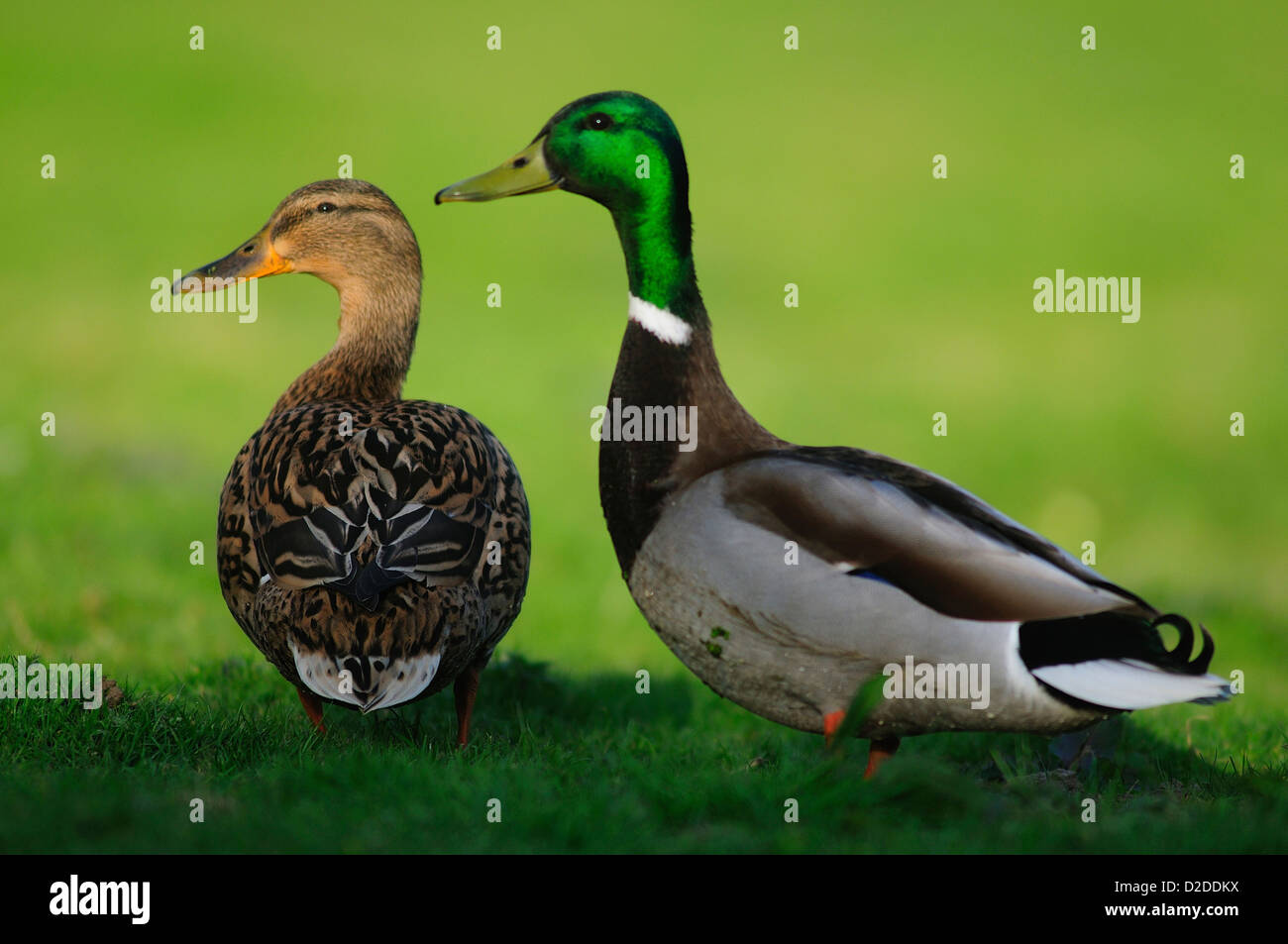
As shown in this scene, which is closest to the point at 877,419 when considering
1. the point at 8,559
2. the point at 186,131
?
the point at 8,559

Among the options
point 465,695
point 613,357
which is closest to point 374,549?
point 465,695

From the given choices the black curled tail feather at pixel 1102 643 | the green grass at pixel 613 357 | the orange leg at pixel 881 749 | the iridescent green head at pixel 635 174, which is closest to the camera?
the green grass at pixel 613 357

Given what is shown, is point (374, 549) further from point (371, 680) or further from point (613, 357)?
point (613, 357)

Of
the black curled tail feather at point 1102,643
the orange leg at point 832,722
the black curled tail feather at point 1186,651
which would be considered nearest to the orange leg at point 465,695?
the orange leg at point 832,722

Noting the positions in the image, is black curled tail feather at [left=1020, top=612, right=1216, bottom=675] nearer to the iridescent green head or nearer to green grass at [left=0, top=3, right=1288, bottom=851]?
green grass at [left=0, top=3, right=1288, bottom=851]

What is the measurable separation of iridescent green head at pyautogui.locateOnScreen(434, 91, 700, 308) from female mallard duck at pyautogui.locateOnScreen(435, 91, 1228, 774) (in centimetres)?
38

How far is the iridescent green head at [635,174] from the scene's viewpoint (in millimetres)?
5277

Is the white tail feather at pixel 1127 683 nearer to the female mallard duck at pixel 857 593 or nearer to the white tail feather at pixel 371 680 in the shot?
the female mallard duck at pixel 857 593

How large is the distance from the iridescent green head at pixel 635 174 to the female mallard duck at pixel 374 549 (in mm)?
904

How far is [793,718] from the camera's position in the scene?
16.2 feet

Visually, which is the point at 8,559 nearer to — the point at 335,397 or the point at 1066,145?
the point at 335,397

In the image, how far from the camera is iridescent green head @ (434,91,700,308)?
528 cm

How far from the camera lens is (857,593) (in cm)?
457

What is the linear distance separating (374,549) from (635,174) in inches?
65.1
